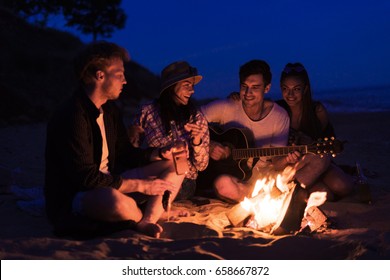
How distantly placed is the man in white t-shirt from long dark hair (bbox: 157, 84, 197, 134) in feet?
1.78

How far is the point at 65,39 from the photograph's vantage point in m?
27.3

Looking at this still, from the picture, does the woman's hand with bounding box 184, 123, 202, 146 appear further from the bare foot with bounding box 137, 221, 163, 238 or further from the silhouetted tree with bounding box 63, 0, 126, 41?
the silhouetted tree with bounding box 63, 0, 126, 41

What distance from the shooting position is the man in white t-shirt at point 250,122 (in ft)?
15.9

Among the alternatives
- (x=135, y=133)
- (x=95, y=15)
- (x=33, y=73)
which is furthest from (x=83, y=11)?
(x=135, y=133)

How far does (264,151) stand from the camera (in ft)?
16.1

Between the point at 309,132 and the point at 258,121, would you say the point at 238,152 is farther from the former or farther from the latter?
the point at 309,132

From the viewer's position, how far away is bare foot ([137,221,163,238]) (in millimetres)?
3783

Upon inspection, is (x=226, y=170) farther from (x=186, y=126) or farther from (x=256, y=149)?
(x=186, y=126)

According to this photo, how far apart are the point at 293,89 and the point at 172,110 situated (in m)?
1.38

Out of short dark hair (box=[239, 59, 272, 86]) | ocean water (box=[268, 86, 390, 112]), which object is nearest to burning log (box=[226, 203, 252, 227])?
short dark hair (box=[239, 59, 272, 86])

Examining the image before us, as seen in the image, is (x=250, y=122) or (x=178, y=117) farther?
(x=250, y=122)

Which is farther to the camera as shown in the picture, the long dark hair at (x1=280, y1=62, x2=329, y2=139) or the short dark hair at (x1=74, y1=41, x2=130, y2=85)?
the long dark hair at (x1=280, y1=62, x2=329, y2=139)

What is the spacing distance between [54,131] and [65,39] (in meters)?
25.3
